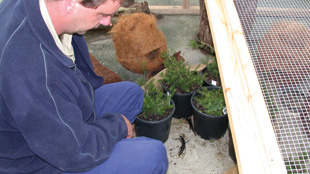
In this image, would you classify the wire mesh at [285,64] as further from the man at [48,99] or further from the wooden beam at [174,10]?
the wooden beam at [174,10]

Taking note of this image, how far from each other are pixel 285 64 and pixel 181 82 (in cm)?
115

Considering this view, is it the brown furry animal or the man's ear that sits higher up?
the man's ear

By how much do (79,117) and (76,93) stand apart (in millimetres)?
127

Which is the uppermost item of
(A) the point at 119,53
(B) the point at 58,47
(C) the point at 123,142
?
(B) the point at 58,47

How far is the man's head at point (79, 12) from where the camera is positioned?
1176mm

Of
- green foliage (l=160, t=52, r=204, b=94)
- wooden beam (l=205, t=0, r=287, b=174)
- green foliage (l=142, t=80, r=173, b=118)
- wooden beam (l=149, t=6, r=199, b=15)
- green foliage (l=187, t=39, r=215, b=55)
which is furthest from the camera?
wooden beam (l=149, t=6, r=199, b=15)

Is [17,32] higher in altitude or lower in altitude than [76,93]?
higher

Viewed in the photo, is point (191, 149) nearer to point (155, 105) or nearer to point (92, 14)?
point (155, 105)

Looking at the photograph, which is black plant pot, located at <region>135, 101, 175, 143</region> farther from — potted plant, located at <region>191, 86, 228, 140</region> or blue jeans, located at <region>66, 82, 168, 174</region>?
blue jeans, located at <region>66, 82, 168, 174</region>

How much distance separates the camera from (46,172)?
1424 millimetres

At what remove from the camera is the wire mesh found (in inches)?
43.5

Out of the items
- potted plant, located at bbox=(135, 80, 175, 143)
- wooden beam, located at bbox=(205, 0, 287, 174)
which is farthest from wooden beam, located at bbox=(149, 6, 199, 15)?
wooden beam, located at bbox=(205, 0, 287, 174)

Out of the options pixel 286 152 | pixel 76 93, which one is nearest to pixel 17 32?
pixel 76 93

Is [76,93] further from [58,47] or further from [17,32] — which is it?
[17,32]
